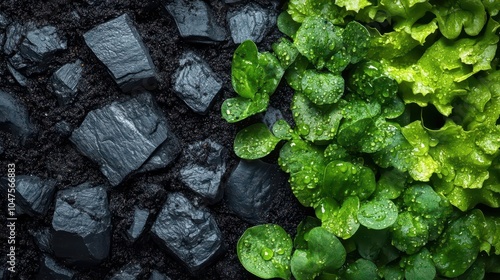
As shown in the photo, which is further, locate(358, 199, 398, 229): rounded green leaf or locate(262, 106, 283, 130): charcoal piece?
locate(262, 106, 283, 130): charcoal piece

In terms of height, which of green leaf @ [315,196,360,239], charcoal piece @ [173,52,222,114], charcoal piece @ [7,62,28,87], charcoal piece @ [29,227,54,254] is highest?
charcoal piece @ [7,62,28,87]

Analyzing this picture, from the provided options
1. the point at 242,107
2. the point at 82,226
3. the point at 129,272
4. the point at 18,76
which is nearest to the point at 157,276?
the point at 129,272

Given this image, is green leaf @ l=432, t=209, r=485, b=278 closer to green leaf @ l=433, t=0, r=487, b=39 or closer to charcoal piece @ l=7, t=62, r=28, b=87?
green leaf @ l=433, t=0, r=487, b=39

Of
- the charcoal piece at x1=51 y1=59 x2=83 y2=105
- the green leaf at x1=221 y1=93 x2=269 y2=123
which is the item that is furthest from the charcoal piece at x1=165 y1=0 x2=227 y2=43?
the charcoal piece at x1=51 y1=59 x2=83 y2=105

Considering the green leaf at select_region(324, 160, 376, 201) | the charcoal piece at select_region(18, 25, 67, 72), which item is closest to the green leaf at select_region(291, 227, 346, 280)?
the green leaf at select_region(324, 160, 376, 201)

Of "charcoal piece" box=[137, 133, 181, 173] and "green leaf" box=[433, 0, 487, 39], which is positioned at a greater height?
"green leaf" box=[433, 0, 487, 39]

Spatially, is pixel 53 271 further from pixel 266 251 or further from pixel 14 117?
pixel 266 251

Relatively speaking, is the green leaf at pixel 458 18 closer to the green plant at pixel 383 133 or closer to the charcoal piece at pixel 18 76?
the green plant at pixel 383 133
